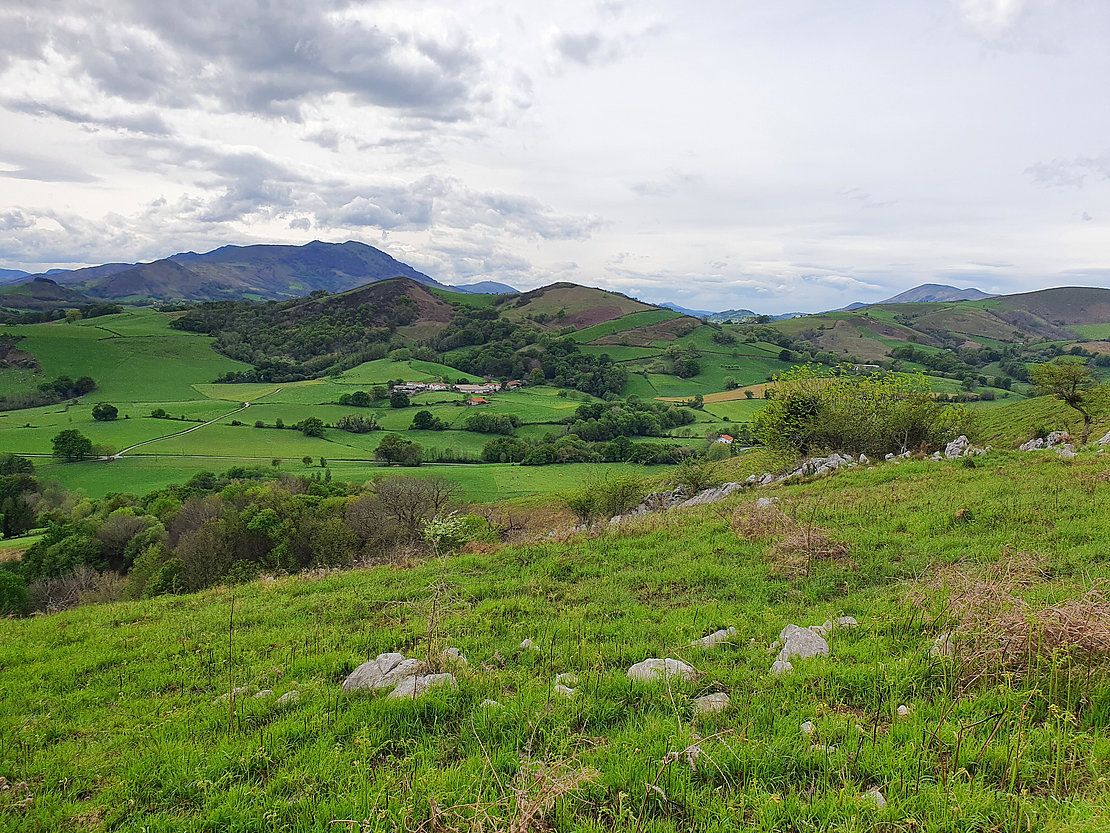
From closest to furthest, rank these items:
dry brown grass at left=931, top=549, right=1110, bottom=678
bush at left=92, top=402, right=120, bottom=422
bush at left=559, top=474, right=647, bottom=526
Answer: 1. dry brown grass at left=931, top=549, right=1110, bottom=678
2. bush at left=559, top=474, right=647, bottom=526
3. bush at left=92, top=402, right=120, bottom=422

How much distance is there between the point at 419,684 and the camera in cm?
648

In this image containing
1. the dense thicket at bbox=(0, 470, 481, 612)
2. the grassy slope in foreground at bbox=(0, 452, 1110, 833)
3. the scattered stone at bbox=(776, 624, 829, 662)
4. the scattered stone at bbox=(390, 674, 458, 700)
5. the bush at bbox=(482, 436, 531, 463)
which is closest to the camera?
the grassy slope in foreground at bbox=(0, 452, 1110, 833)

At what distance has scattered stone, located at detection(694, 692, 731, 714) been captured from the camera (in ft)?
18.1

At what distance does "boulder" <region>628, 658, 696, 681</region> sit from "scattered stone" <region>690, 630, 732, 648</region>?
817mm

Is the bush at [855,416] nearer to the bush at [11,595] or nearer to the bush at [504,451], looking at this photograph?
the bush at [11,595]

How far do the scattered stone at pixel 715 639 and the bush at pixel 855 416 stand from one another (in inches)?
941

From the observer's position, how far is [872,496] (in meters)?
15.3

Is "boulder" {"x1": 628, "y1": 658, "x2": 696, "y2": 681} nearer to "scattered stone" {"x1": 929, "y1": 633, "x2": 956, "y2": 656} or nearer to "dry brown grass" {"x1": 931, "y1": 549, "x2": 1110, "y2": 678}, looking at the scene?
"scattered stone" {"x1": 929, "y1": 633, "x2": 956, "y2": 656}

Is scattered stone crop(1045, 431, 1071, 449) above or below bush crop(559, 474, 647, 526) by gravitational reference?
above

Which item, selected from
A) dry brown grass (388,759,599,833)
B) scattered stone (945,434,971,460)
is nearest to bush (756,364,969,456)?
scattered stone (945,434,971,460)

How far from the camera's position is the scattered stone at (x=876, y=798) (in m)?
3.81

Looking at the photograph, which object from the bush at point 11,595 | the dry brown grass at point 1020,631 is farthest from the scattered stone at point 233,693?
the bush at point 11,595

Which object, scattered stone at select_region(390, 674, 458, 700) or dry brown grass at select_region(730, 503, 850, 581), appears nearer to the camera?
scattered stone at select_region(390, 674, 458, 700)

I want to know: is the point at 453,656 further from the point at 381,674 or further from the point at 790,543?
the point at 790,543
